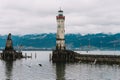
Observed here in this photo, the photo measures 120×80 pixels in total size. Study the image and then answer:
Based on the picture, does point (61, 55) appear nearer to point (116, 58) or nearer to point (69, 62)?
point (69, 62)

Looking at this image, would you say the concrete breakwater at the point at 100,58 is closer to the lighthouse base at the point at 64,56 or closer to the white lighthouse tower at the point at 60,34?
the lighthouse base at the point at 64,56

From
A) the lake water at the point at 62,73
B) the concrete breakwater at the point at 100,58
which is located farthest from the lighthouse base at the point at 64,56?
the lake water at the point at 62,73

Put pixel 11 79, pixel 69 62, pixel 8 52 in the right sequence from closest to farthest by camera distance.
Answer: pixel 11 79, pixel 69 62, pixel 8 52

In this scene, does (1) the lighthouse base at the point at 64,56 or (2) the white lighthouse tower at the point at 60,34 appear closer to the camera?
(1) the lighthouse base at the point at 64,56

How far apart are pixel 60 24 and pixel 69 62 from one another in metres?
14.8

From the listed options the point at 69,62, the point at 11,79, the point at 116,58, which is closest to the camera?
the point at 11,79

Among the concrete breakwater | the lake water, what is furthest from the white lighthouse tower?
the lake water

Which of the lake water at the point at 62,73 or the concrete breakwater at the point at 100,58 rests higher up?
the concrete breakwater at the point at 100,58

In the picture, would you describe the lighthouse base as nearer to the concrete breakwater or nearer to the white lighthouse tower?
the white lighthouse tower

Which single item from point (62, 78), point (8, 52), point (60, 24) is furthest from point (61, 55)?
point (62, 78)

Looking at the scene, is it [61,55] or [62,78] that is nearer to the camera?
[62,78]

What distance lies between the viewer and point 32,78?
73188mm

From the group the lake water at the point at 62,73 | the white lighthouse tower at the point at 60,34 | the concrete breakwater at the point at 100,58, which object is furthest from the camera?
the white lighthouse tower at the point at 60,34

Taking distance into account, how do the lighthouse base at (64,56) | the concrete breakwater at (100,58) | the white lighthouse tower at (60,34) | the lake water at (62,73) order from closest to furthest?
the lake water at (62,73) < the concrete breakwater at (100,58) < the lighthouse base at (64,56) < the white lighthouse tower at (60,34)
